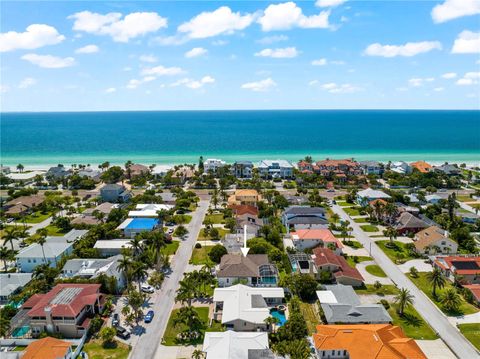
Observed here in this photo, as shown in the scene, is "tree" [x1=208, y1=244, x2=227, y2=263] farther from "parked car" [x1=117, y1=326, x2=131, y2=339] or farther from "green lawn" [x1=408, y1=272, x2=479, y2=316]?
"green lawn" [x1=408, y1=272, x2=479, y2=316]

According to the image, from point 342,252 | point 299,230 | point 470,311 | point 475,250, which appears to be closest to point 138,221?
point 299,230

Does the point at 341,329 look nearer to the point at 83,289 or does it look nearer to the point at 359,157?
the point at 83,289

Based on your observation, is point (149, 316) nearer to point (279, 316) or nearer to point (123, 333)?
point (123, 333)

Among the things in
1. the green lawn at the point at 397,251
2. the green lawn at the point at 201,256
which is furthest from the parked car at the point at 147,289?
the green lawn at the point at 397,251

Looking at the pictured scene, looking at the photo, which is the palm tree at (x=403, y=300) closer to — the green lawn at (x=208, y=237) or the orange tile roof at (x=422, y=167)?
the green lawn at (x=208, y=237)

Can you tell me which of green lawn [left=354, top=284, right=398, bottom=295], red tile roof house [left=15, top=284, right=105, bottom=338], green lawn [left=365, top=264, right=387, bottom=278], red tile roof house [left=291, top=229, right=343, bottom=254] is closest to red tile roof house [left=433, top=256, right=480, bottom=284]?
green lawn [left=365, top=264, right=387, bottom=278]

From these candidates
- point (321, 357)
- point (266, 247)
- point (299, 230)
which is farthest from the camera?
point (299, 230)
